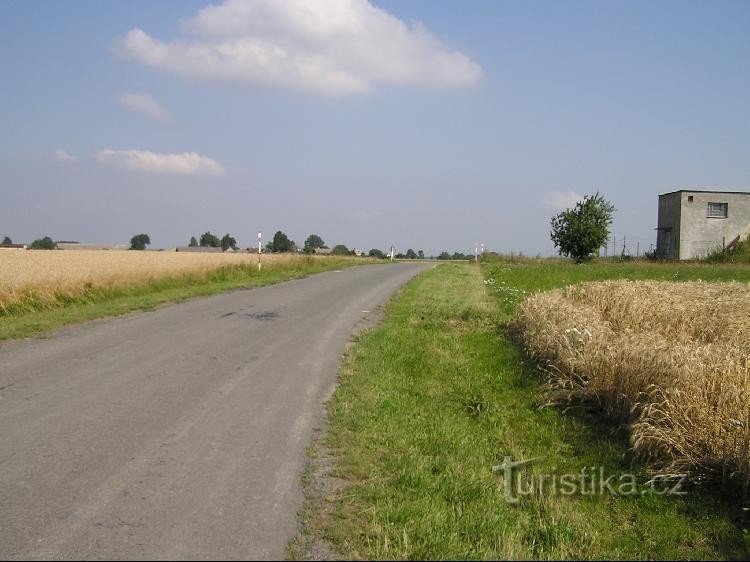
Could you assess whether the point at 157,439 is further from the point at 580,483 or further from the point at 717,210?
the point at 717,210

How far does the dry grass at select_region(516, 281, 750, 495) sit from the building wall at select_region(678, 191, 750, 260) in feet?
132

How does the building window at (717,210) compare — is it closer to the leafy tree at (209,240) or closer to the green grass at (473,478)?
the green grass at (473,478)

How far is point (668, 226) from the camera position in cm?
5250

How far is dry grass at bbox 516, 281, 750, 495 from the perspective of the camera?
19.9ft

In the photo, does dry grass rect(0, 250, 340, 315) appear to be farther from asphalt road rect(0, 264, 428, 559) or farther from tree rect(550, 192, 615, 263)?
tree rect(550, 192, 615, 263)

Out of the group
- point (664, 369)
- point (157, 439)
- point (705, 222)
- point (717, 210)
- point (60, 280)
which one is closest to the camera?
point (157, 439)

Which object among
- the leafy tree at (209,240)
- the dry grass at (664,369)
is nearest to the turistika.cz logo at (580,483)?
the dry grass at (664,369)

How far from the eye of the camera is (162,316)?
14477 mm

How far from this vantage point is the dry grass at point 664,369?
6051 millimetres

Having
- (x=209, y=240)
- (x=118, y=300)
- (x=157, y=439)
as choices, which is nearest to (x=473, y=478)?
(x=157, y=439)

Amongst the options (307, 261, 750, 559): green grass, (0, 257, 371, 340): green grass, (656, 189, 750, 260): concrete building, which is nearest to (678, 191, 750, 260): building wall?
(656, 189, 750, 260): concrete building

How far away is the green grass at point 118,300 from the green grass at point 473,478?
652 centimetres

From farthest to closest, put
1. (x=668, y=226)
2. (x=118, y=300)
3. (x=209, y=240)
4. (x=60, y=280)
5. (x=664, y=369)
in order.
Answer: (x=209, y=240)
(x=668, y=226)
(x=60, y=280)
(x=118, y=300)
(x=664, y=369)

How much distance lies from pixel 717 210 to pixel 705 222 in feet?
4.73
